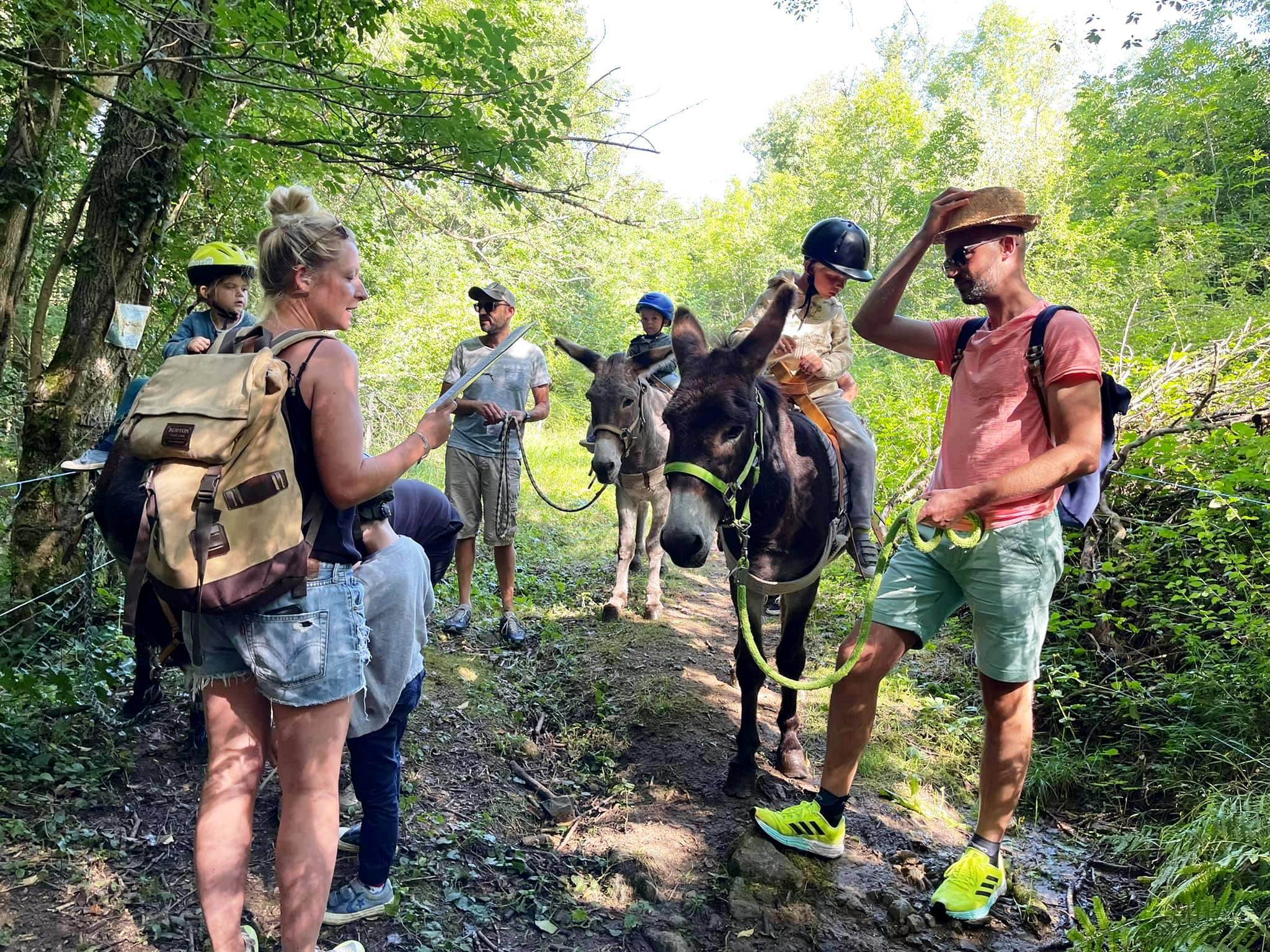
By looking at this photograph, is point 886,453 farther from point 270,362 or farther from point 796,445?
point 270,362

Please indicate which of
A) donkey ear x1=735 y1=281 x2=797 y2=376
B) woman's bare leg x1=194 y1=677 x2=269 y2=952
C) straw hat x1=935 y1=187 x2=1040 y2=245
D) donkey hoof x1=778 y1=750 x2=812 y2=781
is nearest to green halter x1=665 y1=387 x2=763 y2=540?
donkey ear x1=735 y1=281 x2=797 y2=376

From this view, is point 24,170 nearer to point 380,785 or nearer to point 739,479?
point 380,785

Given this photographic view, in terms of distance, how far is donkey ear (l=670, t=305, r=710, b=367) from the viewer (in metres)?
3.50

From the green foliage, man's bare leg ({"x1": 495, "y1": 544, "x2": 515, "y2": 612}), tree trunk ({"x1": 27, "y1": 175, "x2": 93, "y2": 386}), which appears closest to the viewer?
the green foliage

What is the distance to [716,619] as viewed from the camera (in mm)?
6859

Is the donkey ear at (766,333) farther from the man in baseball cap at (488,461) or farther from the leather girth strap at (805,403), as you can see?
the man in baseball cap at (488,461)

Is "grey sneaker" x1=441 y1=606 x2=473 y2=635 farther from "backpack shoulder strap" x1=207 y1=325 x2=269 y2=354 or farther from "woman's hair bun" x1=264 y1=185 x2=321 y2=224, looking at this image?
"woman's hair bun" x1=264 y1=185 x2=321 y2=224

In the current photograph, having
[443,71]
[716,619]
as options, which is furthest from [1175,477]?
[443,71]

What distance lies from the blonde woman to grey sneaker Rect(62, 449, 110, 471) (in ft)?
6.06

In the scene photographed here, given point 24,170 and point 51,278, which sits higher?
point 24,170

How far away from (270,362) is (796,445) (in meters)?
2.83

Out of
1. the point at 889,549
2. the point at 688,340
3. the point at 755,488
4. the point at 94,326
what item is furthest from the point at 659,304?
the point at 889,549

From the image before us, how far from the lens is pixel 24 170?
13.4 ft

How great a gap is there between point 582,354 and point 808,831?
456 centimetres
